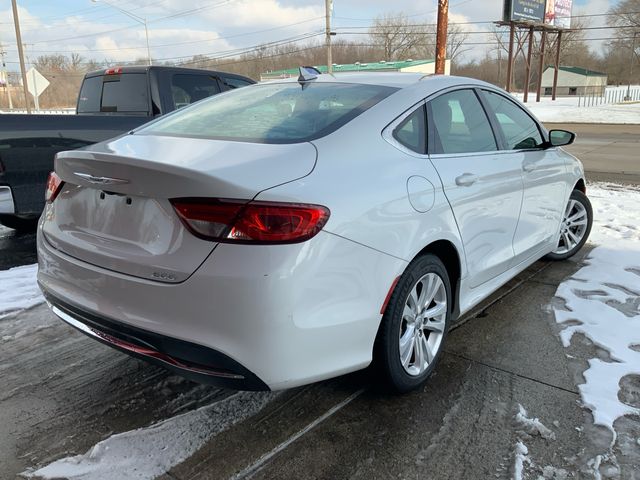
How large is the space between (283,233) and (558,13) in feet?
175

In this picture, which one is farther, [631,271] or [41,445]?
[631,271]

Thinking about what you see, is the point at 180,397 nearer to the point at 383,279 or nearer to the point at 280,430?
the point at 280,430

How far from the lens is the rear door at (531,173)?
12.2ft

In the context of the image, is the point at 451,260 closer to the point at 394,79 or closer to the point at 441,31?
the point at 394,79

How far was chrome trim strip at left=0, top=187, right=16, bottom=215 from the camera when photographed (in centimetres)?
477

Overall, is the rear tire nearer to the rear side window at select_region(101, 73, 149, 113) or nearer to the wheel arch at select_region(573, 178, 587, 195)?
the rear side window at select_region(101, 73, 149, 113)

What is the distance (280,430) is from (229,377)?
58cm

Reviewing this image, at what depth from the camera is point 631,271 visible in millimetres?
4688

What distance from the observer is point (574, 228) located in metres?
5.18

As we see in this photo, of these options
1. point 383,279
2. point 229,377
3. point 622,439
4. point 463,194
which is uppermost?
point 463,194

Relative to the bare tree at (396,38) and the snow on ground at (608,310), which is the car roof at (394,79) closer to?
the snow on ground at (608,310)

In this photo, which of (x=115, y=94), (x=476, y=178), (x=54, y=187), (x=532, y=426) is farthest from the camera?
(x=115, y=94)

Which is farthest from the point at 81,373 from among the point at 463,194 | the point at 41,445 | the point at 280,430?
the point at 463,194

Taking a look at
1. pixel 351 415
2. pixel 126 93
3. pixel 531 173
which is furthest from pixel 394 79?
pixel 126 93
